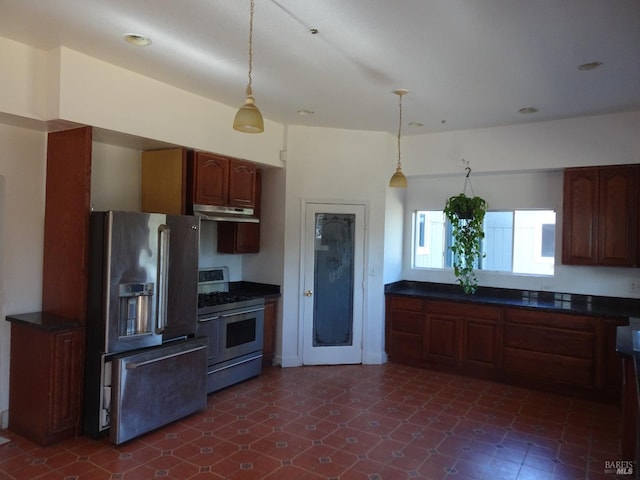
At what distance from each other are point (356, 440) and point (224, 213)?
8.03 feet

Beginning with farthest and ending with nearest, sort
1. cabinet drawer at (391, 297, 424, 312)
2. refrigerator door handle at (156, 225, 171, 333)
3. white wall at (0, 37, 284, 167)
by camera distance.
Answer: cabinet drawer at (391, 297, 424, 312) → refrigerator door handle at (156, 225, 171, 333) → white wall at (0, 37, 284, 167)

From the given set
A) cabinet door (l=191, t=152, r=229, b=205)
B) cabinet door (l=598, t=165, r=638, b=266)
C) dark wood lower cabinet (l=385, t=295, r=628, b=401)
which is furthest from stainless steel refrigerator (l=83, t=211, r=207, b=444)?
cabinet door (l=598, t=165, r=638, b=266)

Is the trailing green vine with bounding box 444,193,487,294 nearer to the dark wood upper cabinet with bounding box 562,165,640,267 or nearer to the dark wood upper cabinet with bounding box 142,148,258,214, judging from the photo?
the dark wood upper cabinet with bounding box 562,165,640,267

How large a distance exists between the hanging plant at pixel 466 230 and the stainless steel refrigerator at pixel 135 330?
313cm

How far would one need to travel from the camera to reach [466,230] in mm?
5223

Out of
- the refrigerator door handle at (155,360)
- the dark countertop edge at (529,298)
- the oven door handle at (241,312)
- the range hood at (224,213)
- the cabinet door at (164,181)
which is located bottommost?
the refrigerator door handle at (155,360)

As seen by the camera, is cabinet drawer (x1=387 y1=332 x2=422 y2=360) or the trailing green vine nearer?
the trailing green vine

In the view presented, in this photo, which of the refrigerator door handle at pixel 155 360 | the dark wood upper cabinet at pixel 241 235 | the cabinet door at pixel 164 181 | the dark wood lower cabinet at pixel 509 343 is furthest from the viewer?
the dark wood upper cabinet at pixel 241 235

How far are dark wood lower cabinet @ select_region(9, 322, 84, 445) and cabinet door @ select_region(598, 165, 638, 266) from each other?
192 inches

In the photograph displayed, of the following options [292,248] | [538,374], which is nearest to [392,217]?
[292,248]

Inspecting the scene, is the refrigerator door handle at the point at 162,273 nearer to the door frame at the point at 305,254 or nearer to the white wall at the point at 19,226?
the white wall at the point at 19,226

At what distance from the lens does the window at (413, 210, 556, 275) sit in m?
5.12

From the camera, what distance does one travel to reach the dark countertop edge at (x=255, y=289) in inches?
200

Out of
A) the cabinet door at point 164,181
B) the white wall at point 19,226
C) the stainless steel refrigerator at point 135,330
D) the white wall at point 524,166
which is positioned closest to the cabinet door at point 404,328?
the white wall at point 524,166
